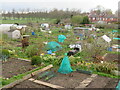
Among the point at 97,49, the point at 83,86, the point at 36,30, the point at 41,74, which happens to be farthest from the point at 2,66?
the point at 36,30

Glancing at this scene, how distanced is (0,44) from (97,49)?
10.0m

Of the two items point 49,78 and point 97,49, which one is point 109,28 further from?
point 49,78

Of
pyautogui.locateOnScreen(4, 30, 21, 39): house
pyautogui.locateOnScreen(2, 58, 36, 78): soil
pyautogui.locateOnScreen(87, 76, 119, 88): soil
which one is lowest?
pyautogui.locateOnScreen(87, 76, 119, 88): soil

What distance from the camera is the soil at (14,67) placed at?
930cm

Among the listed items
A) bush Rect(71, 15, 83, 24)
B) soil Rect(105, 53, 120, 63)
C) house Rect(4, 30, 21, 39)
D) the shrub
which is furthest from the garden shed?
bush Rect(71, 15, 83, 24)

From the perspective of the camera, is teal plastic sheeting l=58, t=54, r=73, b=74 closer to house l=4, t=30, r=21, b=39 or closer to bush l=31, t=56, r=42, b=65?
bush l=31, t=56, r=42, b=65

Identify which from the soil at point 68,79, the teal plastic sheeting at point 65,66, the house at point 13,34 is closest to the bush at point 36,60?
the soil at point 68,79

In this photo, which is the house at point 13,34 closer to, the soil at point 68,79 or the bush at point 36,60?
the bush at point 36,60

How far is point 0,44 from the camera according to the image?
16469mm

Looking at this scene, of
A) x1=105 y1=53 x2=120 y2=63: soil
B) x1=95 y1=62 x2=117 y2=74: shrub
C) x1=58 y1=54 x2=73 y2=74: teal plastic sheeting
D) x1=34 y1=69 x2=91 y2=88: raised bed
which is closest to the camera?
x1=34 y1=69 x2=91 y2=88: raised bed

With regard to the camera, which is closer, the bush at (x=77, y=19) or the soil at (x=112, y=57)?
the soil at (x=112, y=57)

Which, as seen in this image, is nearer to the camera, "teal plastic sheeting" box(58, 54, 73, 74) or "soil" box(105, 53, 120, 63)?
"teal plastic sheeting" box(58, 54, 73, 74)

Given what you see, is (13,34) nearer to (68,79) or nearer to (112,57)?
(112,57)

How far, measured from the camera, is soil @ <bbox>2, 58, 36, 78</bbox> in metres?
9.30
